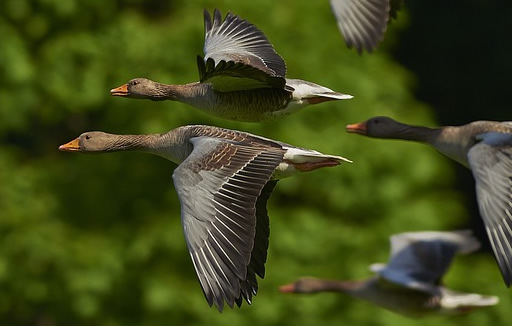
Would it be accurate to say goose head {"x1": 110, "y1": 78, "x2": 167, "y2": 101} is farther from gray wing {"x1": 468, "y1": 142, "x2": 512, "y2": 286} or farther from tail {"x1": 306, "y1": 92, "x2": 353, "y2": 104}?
gray wing {"x1": 468, "y1": 142, "x2": 512, "y2": 286}

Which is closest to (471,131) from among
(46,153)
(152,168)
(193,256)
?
(193,256)

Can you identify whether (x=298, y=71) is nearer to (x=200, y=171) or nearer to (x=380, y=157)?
(x=380, y=157)

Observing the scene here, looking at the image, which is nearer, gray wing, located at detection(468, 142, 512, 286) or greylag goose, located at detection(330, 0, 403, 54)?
gray wing, located at detection(468, 142, 512, 286)

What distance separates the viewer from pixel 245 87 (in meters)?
8.59

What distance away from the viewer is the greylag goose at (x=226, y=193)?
7062mm

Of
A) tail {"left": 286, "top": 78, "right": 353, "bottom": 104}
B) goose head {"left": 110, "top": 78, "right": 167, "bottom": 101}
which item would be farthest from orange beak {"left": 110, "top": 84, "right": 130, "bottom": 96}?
tail {"left": 286, "top": 78, "right": 353, "bottom": 104}

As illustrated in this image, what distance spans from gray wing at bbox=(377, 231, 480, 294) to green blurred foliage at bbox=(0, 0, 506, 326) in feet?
8.00

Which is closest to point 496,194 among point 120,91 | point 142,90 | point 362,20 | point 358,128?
point 362,20

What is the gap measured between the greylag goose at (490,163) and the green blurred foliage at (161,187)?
4.94 metres

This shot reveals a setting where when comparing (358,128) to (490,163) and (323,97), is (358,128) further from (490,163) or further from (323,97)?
(490,163)

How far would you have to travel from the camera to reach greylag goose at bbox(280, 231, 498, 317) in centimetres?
1168

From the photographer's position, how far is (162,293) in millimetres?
14469

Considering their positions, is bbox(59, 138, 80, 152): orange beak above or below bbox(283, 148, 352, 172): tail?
below

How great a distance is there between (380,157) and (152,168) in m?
2.36
